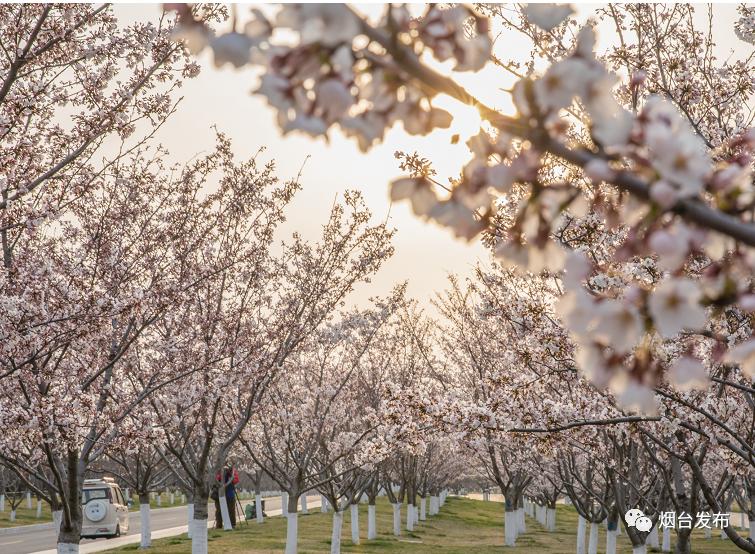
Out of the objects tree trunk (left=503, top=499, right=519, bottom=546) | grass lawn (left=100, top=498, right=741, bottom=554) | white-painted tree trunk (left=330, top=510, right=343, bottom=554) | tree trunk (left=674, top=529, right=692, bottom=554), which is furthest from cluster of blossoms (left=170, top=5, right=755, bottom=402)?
tree trunk (left=503, top=499, right=519, bottom=546)

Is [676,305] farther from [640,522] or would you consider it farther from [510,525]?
[510,525]

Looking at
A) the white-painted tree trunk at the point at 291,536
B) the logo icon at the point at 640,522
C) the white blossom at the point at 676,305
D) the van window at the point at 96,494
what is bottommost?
the van window at the point at 96,494

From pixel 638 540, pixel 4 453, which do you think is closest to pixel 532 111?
pixel 4 453

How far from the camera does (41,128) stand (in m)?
8.36

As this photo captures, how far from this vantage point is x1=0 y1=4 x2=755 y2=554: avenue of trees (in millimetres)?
1588

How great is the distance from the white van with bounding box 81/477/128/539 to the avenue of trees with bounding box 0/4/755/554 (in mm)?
12122

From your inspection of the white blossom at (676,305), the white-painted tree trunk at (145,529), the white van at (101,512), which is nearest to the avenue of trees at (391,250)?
the white blossom at (676,305)

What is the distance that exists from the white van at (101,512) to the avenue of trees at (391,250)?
12.1 metres

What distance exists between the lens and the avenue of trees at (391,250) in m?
1.59

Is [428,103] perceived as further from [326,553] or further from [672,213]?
[326,553]

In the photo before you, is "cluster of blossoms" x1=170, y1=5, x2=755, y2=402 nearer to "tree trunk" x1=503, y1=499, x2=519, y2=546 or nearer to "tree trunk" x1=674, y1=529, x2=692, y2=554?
"tree trunk" x1=674, y1=529, x2=692, y2=554

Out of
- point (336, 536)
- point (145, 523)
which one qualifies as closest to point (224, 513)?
point (145, 523)

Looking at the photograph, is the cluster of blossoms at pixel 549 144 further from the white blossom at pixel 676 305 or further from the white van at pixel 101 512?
the white van at pixel 101 512

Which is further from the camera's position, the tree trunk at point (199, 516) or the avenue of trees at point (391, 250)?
the tree trunk at point (199, 516)
